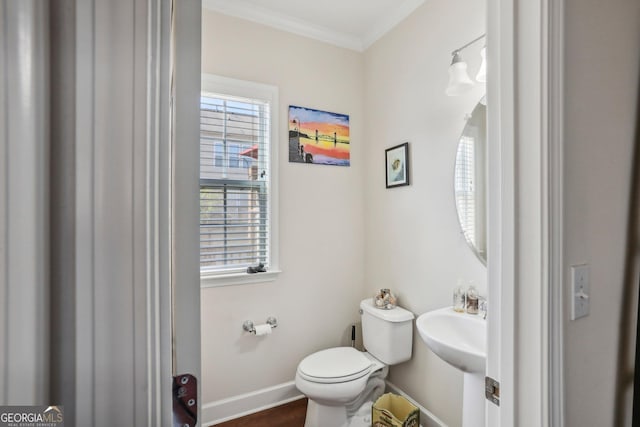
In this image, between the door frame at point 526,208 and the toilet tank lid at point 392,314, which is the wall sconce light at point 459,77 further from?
the toilet tank lid at point 392,314

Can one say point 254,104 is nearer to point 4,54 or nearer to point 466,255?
point 466,255

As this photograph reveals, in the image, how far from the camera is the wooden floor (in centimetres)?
193

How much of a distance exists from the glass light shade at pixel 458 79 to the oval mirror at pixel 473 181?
0.11m

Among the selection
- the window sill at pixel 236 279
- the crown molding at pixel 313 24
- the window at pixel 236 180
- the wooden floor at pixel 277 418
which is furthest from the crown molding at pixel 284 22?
the wooden floor at pixel 277 418

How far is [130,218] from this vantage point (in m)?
0.32

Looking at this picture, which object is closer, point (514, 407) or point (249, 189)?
point (514, 407)

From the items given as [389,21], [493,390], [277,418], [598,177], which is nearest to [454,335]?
[493,390]

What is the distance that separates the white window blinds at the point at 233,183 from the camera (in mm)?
1958

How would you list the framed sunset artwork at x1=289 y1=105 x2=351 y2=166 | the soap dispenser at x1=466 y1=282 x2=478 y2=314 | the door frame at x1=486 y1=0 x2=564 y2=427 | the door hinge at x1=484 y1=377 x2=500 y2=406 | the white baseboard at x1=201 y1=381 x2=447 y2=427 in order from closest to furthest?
1. the door frame at x1=486 y1=0 x2=564 y2=427
2. the door hinge at x1=484 y1=377 x2=500 y2=406
3. the soap dispenser at x1=466 y1=282 x2=478 y2=314
4. the white baseboard at x1=201 y1=381 x2=447 y2=427
5. the framed sunset artwork at x1=289 y1=105 x2=351 y2=166

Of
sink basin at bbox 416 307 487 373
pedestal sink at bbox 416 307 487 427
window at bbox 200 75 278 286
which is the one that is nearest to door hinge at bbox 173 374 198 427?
pedestal sink at bbox 416 307 487 427

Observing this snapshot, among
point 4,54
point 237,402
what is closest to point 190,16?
point 4,54

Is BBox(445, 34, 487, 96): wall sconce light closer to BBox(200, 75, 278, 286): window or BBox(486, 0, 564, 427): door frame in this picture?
BBox(486, 0, 564, 427): door frame

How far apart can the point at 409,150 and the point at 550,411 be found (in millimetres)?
1558
